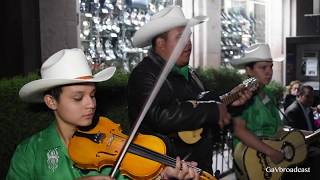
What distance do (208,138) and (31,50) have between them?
3256mm

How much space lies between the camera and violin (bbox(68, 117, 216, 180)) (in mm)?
1901

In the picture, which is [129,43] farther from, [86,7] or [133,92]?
[133,92]

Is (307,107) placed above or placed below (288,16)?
below

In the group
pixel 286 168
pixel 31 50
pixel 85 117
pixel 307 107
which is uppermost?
pixel 31 50

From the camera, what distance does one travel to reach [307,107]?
562 cm

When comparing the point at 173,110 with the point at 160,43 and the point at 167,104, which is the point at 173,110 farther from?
the point at 160,43

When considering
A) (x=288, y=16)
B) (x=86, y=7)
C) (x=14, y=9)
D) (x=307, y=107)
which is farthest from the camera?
(x=288, y=16)

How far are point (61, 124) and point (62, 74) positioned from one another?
261 mm

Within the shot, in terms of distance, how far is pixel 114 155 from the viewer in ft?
6.25

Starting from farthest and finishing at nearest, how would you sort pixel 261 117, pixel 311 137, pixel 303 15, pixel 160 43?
pixel 303 15
pixel 311 137
pixel 261 117
pixel 160 43

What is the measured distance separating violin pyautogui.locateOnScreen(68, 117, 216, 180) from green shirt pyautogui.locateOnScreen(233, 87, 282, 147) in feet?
Answer: 5.67

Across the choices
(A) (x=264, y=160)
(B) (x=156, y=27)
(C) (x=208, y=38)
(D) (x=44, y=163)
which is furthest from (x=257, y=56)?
(C) (x=208, y=38)

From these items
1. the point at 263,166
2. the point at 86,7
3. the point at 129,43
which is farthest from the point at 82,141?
the point at 129,43

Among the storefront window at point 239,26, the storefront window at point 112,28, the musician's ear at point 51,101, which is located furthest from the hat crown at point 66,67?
the storefront window at point 239,26
